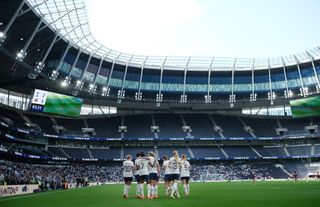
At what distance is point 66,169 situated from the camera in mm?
67125

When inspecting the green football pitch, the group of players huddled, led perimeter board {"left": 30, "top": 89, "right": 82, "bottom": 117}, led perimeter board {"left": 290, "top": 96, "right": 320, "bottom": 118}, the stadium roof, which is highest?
the stadium roof

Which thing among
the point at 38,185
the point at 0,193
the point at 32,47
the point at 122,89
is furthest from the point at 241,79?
the point at 0,193

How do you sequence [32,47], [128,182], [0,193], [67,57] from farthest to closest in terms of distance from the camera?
[67,57]
[32,47]
[0,193]
[128,182]

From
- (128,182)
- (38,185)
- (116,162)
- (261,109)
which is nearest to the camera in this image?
(128,182)

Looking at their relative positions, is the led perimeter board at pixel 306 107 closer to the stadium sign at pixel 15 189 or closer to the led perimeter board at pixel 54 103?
the led perimeter board at pixel 54 103

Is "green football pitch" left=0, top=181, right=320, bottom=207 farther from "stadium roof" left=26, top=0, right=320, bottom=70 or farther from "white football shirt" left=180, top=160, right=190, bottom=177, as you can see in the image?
"stadium roof" left=26, top=0, right=320, bottom=70

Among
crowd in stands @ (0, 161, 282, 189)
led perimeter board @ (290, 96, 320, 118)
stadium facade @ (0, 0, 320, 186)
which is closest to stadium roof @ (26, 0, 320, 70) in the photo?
stadium facade @ (0, 0, 320, 186)

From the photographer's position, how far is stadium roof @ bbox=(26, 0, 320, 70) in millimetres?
49594

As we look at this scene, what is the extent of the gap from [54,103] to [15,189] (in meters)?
36.2

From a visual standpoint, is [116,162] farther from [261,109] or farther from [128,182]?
[128,182]

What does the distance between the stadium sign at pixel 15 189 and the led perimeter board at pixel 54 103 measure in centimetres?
2815

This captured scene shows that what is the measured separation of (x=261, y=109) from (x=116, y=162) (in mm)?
40910

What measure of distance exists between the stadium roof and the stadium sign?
24324mm

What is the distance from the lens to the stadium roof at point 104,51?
49.6 meters
